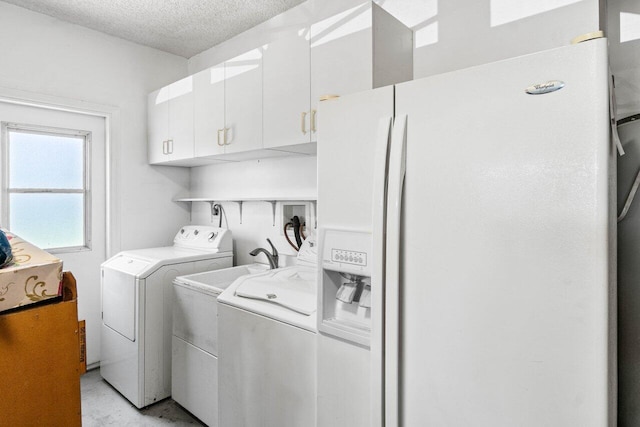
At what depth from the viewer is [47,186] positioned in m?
A: 2.76

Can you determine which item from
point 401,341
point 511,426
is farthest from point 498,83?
point 511,426

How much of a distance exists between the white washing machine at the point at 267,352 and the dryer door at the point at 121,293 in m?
0.90

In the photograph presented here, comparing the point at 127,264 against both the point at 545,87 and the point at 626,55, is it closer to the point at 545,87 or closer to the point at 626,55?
the point at 545,87

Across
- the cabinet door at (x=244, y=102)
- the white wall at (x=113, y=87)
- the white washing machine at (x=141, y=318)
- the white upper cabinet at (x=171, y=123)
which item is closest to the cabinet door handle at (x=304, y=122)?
the cabinet door at (x=244, y=102)

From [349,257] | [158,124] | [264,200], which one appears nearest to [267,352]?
[349,257]

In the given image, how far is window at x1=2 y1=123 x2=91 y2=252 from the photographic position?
2.61 metres

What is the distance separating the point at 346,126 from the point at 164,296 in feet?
6.09

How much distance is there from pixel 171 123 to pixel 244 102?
0.91m

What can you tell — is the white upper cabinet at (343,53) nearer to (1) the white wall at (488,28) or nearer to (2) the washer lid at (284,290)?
(1) the white wall at (488,28)

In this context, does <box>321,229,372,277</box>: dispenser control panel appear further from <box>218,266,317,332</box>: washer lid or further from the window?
the window

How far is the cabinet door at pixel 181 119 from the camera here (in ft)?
8.96

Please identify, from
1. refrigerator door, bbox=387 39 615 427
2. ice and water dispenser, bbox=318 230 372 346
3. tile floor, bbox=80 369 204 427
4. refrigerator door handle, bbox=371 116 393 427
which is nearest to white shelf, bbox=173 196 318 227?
ice and water dispenser, bbox=318 230 372 346

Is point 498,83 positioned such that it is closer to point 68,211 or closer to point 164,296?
point 164,296

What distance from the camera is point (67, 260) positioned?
9.25 ft
